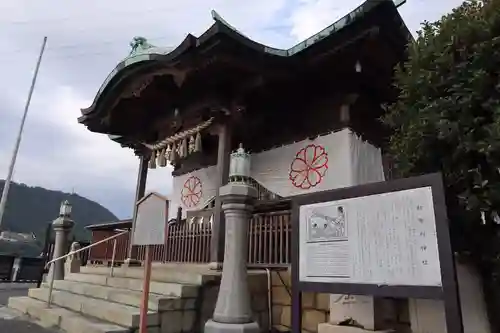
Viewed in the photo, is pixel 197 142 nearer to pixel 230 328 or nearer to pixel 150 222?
pixel 150 222

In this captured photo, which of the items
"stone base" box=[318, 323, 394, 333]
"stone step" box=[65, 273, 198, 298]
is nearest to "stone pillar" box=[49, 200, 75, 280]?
"stone step" box=[65, 273, 198, 298]

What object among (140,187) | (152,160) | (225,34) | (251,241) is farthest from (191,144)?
(225,34)

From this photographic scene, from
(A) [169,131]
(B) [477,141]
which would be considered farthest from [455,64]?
(A) [169,131]

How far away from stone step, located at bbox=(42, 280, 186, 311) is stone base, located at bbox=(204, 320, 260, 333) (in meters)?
0.56

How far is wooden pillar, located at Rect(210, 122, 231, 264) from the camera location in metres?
5.04

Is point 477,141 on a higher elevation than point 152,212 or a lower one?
higher

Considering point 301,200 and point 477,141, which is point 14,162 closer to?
point 301,200

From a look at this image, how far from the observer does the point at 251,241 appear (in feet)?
17.3

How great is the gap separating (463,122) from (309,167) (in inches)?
124

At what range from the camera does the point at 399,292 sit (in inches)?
97.3

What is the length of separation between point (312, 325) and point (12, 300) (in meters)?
5.30

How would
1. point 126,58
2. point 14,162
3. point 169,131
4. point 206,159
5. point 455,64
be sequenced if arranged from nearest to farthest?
point 455,64, point 126,58, point 169,131, point 206,159, point 14,162

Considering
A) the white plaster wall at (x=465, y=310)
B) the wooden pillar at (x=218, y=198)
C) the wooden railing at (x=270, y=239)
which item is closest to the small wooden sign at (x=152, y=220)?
the wooden pillar at (x=218, y=198)

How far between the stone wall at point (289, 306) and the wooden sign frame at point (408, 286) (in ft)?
4.11
